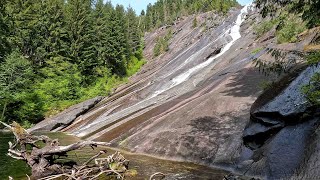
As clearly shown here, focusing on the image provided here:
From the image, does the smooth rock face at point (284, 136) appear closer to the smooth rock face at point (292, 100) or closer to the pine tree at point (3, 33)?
the smooth rock face at point (292, 100)

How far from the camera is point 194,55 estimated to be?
45.5 m

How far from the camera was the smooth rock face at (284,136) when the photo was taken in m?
10.1

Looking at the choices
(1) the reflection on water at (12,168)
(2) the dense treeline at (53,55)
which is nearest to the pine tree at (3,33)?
(2) the dense treeline at (53,55)

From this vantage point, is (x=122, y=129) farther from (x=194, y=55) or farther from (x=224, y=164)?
(x=194, y=55)

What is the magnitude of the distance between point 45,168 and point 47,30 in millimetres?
44947

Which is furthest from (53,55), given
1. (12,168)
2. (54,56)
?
(12,168)

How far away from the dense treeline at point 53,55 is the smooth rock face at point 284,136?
111ft

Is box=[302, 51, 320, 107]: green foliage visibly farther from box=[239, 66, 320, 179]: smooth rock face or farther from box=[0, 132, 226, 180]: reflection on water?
box=[0, 132, 226, 180]: reflection on water

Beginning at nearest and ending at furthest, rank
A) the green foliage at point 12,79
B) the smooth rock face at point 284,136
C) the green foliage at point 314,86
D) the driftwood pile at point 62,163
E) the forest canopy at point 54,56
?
1. the green foliage at point 314,86
2. the smooth rock face at point 284,136
3. the driftwood pile at point 62,163
4. the green foliage at point 12,79
5. the forest canopy at point 54,56

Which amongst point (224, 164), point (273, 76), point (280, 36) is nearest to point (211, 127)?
point (224, 164)

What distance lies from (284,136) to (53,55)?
48388mm

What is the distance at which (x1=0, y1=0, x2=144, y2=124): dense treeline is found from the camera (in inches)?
1682

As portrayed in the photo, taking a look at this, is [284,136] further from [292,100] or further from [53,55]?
[53,55]

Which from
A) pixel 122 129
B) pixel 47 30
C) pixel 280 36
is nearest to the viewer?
pixel 122 129
